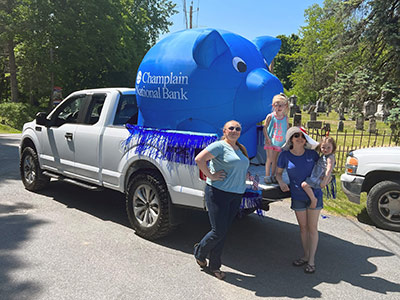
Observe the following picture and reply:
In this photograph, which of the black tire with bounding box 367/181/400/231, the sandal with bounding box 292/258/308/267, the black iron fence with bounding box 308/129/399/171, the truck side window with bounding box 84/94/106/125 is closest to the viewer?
the sandal with bounding box 292/258/308/267

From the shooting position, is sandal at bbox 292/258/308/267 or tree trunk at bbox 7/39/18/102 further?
tree trunk at bbox 7/39/18/102

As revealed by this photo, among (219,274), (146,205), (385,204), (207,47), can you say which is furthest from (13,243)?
(385,204)

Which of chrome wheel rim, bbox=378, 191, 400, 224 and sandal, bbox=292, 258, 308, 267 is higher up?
chrome wheel rim, bbox=378, 191, 400, 224

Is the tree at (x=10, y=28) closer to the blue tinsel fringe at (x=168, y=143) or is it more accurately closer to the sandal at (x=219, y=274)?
the blue tinsel fringe at (x=168, y=143)

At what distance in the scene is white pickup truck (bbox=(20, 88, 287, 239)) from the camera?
3984 millimetres

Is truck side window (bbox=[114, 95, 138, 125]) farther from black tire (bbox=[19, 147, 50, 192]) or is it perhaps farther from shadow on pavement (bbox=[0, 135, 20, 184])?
shadow on pavement (bbox=[0, 135, 20, 184])

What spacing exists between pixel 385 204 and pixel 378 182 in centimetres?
38

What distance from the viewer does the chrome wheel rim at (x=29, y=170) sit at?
6465 millimetres

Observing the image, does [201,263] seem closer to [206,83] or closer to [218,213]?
[218,213]

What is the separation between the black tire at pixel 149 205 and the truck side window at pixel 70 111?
73.9 inches

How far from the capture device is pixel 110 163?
15.8 feet

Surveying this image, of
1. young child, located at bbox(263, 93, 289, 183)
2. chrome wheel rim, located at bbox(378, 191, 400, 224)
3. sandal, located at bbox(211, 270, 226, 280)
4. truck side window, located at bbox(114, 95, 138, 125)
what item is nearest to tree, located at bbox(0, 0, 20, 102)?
truck side window, located at bbox(114, 95, 138, 125)

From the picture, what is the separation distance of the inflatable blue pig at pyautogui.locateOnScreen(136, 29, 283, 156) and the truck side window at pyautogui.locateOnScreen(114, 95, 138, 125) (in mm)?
826

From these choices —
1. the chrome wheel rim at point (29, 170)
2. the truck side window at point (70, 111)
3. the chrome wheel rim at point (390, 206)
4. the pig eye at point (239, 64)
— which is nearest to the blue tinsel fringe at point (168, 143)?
the pig eye at point (239, 64)
